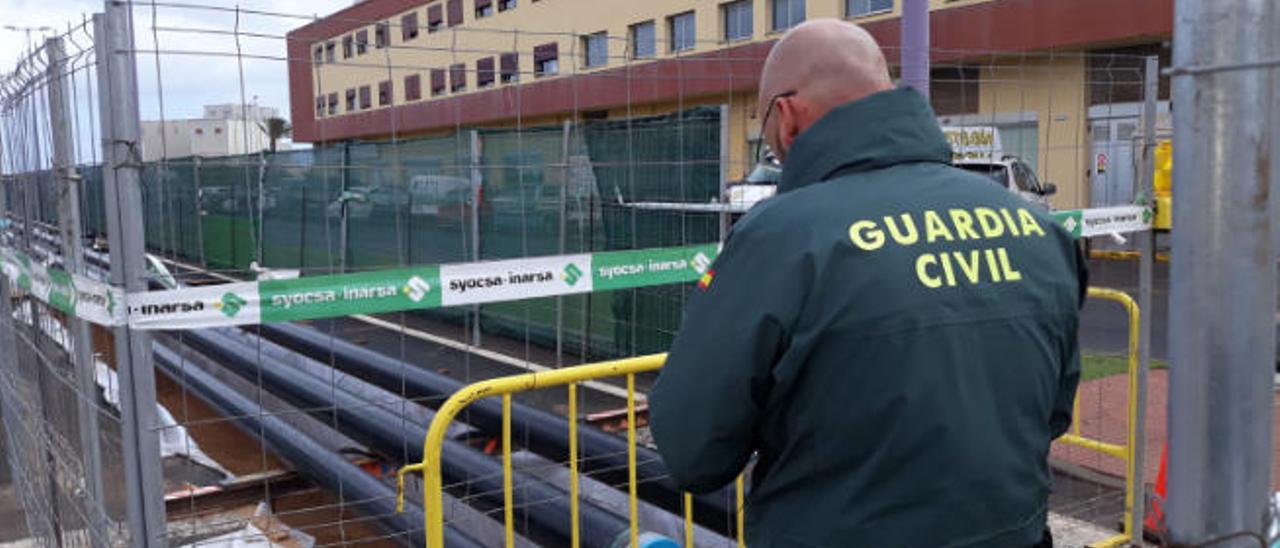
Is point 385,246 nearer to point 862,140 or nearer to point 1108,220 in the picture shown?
point 1108,220

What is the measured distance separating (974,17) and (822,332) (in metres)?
21.9

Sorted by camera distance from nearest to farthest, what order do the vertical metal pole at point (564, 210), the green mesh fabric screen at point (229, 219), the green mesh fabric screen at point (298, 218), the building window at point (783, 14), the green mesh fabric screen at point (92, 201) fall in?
the green mesh fabric screen at point (92, 201) < the vertical metal pole at point (564, 210) < the green mesh fabric screen at point (298, 218) < the green mesh fabric screen at point (229, 219) < the building window at point (783, 14)

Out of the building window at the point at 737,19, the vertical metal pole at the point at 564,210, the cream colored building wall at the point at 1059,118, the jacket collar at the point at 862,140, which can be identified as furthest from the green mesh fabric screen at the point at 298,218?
the building window at the point at 737,19

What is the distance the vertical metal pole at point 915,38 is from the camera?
4832 mm

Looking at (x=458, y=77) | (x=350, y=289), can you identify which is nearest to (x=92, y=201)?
(x=458, y=77)

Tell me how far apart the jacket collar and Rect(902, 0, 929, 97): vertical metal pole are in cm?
312

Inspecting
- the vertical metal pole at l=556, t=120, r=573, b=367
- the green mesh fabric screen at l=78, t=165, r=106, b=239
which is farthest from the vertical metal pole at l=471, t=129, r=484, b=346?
the green mesh fabric screen at l=78, t=165, r=106, b=239

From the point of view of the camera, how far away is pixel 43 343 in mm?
4613

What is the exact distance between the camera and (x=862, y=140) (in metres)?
1.81

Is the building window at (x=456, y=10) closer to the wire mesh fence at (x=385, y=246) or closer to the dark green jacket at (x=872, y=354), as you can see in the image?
the wire mesh fence at (x=385, y=246)

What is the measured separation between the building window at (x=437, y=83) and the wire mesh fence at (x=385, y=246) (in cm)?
8

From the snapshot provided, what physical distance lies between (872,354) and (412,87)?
13.0ft

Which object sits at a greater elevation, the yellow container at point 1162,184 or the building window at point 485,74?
the building window at point 485,74

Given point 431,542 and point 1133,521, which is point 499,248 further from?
point 431,542
